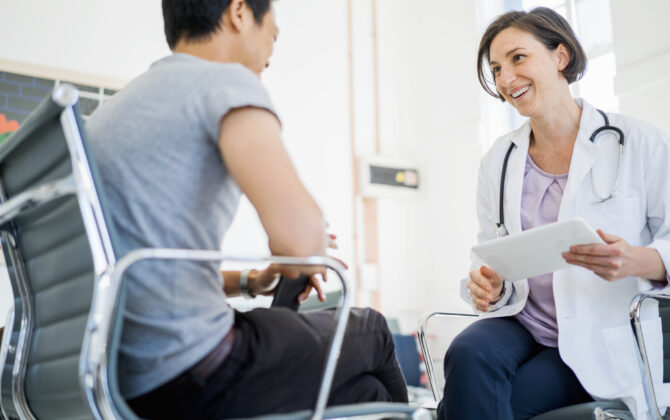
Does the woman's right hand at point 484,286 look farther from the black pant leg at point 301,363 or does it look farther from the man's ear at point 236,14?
the man's ear at point 236,14

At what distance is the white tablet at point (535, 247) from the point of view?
1.20m

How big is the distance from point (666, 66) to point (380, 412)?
2399 mm

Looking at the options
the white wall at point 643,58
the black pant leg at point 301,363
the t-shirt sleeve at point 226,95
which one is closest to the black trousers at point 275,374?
the black pant leg at point 301,363

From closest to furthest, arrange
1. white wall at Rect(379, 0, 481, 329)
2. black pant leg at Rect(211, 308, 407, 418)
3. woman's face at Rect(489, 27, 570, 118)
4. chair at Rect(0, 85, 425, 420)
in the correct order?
chair at Rect(0, 85, 425, 420) < black pant leg at Rect(211, 308, 407, 418) < woman's face at Rect(489, 27, 570, 118) < white wall at Rect(379, 0, 481, 329)

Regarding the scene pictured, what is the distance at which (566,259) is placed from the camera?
1303mm

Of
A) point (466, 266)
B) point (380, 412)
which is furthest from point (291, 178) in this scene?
point (466, 266)

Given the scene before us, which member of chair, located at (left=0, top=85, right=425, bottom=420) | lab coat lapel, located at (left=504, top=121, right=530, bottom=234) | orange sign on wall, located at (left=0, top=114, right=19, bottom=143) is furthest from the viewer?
orange sign on wall, located at (left=0, top=114, right=19, bottom=143)

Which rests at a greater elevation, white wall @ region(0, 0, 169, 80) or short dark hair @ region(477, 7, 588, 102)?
white wall @ region(0, 0, 169, 80)

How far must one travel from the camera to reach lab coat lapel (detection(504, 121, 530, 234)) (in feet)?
5.40

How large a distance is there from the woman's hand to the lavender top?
234 millimetres

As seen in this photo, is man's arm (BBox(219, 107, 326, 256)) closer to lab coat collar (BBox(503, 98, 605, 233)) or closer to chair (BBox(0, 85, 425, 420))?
chair (BBox(0, 85, 425, 420))

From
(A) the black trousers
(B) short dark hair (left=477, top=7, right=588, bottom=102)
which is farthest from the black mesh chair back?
(B) short dark hair (left=477, top=7, right=588, bottom=102)

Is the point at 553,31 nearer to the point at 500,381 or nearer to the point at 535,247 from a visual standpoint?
the point at 535,247

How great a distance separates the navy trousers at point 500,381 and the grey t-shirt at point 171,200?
2.32 ft
